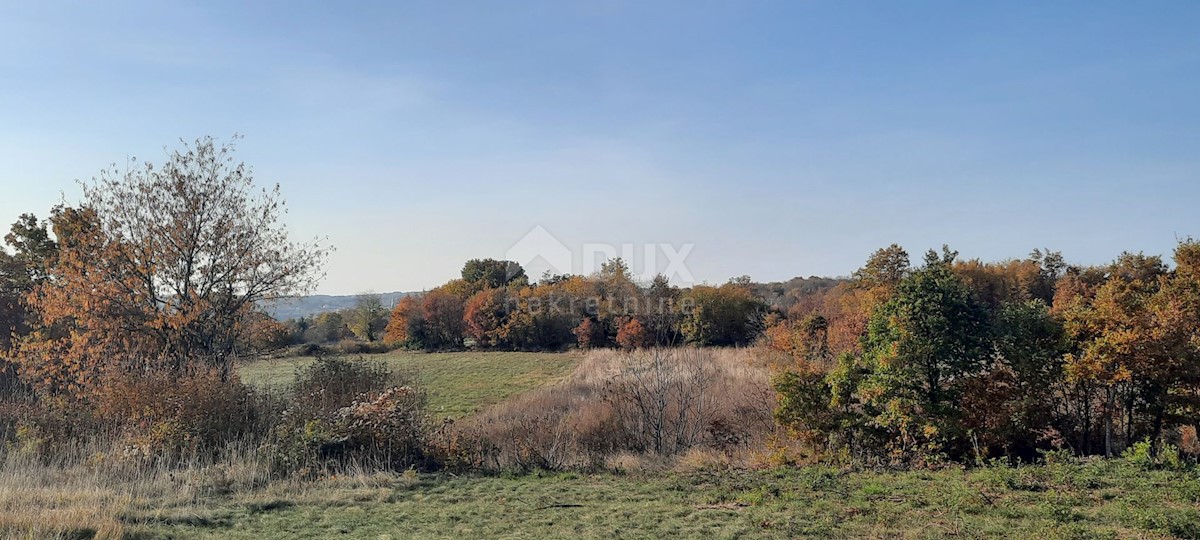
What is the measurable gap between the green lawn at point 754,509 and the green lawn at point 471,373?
9632 millimetres

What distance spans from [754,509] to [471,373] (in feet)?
103

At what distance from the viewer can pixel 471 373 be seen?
37250mm

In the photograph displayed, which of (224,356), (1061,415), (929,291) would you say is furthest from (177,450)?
(1061,415)

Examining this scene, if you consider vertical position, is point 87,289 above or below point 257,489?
above

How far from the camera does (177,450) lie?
10.5 m

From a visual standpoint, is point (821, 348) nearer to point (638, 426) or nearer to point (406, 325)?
point (638, 426)

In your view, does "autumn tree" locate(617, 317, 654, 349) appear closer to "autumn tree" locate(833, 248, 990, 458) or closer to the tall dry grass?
the tall dry grass

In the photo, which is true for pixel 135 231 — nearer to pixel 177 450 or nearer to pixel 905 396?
pixel 177 450

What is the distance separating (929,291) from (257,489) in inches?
409

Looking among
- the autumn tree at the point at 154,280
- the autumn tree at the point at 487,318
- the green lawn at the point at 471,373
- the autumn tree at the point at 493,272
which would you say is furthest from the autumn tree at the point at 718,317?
the autumn tree at the point at 154,280

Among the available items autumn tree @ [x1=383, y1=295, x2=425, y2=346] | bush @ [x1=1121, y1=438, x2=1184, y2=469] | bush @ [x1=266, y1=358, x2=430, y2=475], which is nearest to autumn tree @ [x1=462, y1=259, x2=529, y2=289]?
autumn tree @ [x1=383, y1=295, x2=425, y2=346]

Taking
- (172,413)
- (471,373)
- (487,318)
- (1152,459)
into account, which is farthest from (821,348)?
(487,318)

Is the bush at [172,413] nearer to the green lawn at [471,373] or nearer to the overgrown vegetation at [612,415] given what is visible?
the overgrown vegetation at [612,415]

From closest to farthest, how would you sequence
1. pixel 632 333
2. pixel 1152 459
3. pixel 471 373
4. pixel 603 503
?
pixel 603 503, pixel 1152 459, pixel 471 373, pixel 632 333
